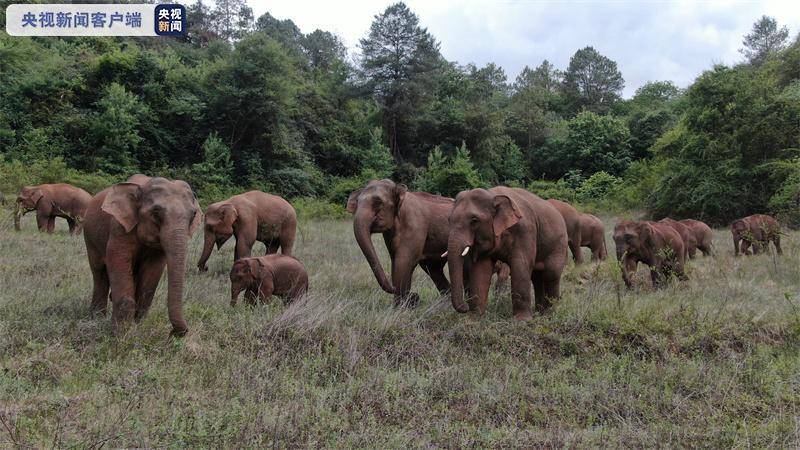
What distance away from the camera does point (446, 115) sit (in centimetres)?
4891

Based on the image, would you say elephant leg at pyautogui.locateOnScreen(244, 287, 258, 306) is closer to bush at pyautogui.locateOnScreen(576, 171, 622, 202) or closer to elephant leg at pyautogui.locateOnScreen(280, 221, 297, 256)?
elephant leg at pyautogui.locateOnScreen(280, 221, 297, 256)

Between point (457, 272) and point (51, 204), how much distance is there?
15.7 meters

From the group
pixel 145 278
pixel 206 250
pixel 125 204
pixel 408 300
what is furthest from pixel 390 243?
pixel 206 250

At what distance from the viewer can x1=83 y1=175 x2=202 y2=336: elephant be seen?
19.6ft

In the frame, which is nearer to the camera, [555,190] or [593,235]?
[593,235]

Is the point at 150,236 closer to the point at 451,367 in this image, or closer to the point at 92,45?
the point at 451,367

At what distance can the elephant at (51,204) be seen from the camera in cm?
1802

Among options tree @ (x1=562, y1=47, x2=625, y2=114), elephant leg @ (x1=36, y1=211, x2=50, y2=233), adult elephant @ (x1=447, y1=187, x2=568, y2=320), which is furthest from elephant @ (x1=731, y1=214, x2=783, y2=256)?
tree @ (x1=562, y1=47, x2=625, y2=114)

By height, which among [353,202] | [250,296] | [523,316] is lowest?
[250,296]

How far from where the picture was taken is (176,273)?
231 inches

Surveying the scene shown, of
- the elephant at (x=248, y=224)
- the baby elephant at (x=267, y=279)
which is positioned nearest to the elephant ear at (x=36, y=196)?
the elephant at (x=248, y=224)

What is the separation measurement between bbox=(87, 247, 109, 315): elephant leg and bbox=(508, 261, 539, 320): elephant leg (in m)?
5.06

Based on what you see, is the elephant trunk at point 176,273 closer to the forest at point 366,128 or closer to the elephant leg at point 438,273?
the elephant leg at point 438,273

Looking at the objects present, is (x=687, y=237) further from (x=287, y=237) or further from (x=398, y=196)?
(x=287, y=237)
